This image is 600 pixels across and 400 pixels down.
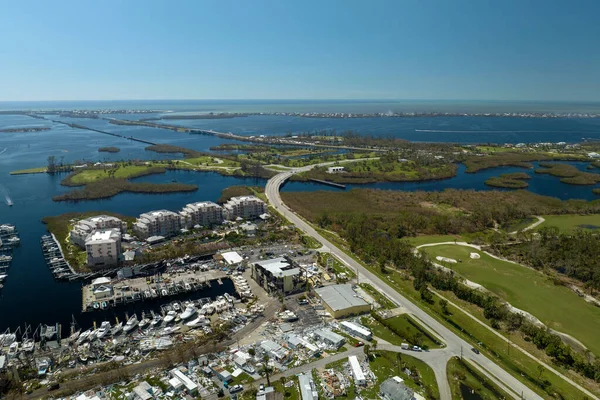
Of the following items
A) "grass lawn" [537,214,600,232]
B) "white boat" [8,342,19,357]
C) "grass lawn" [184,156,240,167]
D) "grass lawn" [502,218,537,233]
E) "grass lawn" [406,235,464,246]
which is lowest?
"white boat" [8,342,19,357]

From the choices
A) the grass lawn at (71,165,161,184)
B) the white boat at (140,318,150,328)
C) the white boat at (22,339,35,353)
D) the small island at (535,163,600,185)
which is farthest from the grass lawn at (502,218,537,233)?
the grass lawn at (71,165,161,184)

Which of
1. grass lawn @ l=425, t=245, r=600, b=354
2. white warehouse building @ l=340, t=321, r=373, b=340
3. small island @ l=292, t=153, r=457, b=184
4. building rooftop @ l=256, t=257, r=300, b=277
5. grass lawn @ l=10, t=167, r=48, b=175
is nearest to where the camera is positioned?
white warehouse building @ l=340, t=321, r=373, b=340

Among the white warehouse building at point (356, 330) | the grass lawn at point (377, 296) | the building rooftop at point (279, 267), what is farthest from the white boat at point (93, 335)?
the grass lawn at point (377, 296)

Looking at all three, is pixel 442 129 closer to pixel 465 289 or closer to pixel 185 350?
pixel 465 289

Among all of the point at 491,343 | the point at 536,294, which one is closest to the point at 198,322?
the point at 491,343

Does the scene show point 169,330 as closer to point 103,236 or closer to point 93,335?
point 93,335

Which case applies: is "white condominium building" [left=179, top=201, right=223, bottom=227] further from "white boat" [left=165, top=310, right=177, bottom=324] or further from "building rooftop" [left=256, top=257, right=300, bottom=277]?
"white boat" [left=165, top=310, right=177, bottom=324]
